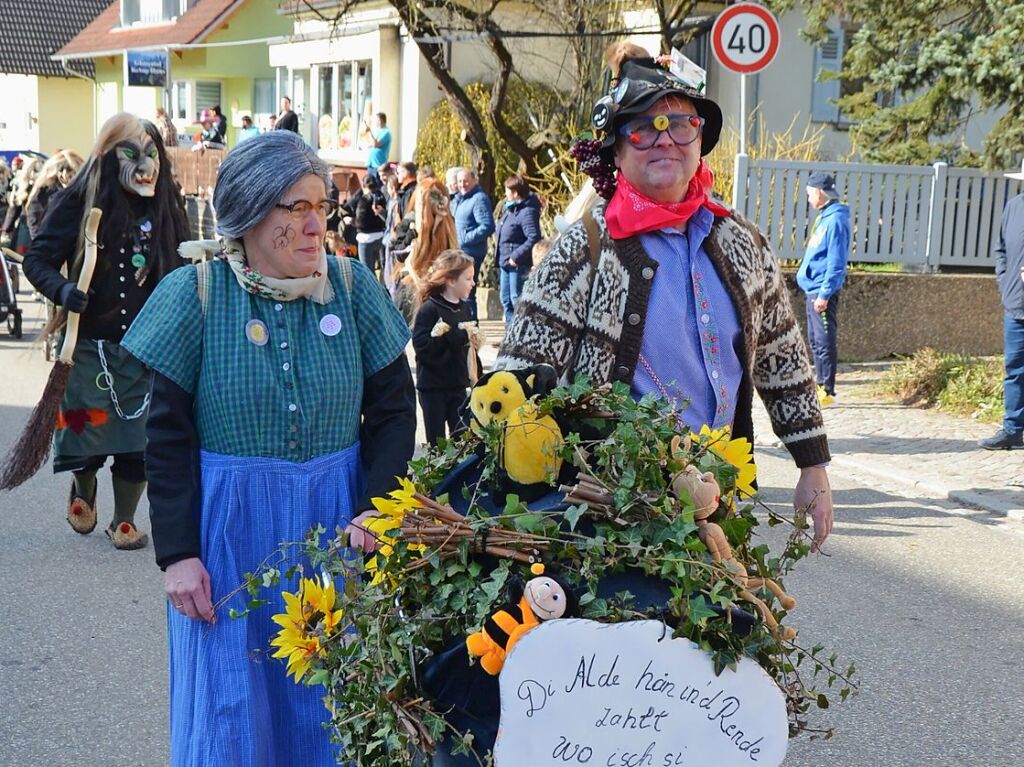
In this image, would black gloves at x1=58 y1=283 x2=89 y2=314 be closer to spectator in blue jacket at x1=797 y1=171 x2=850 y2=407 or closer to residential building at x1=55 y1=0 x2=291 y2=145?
spectator in blue jacket at x1=797 y1=171 x2=850 y2=407

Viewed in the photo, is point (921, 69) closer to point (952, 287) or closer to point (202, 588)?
point (952, 287)

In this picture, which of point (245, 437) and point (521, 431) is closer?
point (521, 431)

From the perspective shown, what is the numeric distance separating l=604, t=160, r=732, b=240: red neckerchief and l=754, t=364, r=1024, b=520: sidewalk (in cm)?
496

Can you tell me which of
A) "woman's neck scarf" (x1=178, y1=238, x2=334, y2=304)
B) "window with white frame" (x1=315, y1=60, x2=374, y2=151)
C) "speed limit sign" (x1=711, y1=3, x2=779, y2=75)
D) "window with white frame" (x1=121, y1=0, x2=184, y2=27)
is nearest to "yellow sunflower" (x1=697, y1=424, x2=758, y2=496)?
"woman's neck scarf" (x1=178, y1=238, x2=334, y2=304)

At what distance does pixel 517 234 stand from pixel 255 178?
10.9 metres

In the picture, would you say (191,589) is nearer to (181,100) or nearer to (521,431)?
(521,431)

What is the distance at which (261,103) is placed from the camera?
33406 mm

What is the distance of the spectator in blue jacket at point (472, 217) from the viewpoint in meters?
13.8

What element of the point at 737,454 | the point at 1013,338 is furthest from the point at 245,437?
the point at 1013,338

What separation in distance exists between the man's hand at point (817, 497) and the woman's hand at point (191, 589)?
4.85ft

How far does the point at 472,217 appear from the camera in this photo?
13906mm

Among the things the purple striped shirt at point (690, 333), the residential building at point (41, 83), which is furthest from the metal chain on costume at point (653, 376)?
the residential building at point (41, 83)

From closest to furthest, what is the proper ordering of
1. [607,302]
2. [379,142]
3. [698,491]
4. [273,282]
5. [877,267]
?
[698,491] < [273,282] < [607,302] < [877,267] < [379,142]

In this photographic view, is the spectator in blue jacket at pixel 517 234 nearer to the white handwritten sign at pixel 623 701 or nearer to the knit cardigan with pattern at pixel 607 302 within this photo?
the knit cardigan with pattern at pixel 607 302
